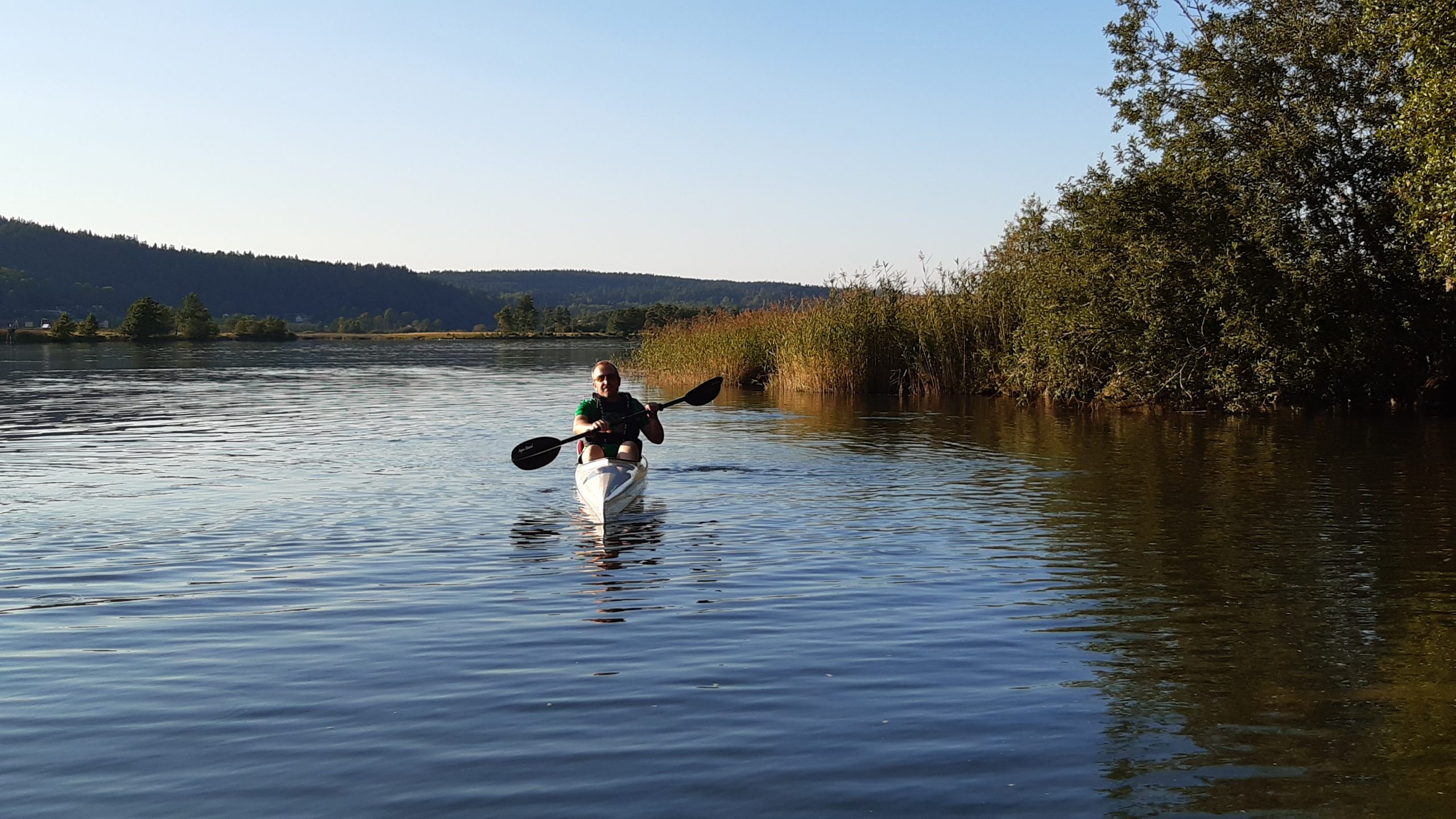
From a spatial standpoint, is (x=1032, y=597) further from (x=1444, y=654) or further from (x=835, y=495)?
(x=835, y=495)

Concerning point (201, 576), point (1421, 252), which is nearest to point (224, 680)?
point (201, 576)

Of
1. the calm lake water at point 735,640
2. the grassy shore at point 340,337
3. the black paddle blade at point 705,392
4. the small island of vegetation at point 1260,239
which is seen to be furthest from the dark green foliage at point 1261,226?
the grassy shore at point 340,337

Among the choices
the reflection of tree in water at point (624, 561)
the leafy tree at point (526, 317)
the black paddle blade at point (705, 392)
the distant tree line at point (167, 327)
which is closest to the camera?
the reflection of tree in water at point (624, 561)

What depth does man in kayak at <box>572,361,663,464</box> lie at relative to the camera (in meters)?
14.5

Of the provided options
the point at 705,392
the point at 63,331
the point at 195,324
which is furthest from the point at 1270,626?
the point at 195,324

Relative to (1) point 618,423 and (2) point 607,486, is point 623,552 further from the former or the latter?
(1) point 618,423

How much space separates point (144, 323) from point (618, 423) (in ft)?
371

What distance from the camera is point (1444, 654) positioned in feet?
24.3

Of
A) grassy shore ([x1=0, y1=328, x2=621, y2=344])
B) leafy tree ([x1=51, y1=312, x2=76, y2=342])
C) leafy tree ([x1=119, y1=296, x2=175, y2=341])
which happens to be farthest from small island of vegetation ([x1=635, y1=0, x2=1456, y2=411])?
leafy tree ([x1=119, y1=296, x2=175, y2=341])

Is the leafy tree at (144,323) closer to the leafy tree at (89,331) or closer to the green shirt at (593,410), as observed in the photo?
the leafy tree at (89,331)

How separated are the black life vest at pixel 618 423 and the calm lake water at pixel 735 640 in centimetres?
80

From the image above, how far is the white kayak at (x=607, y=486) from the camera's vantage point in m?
12.7

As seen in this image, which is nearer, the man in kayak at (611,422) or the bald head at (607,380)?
the man in kayak at (611,422)

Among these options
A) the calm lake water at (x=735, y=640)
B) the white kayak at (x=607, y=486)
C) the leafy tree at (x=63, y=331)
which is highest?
the leafy tree at (x=63, y=331)
